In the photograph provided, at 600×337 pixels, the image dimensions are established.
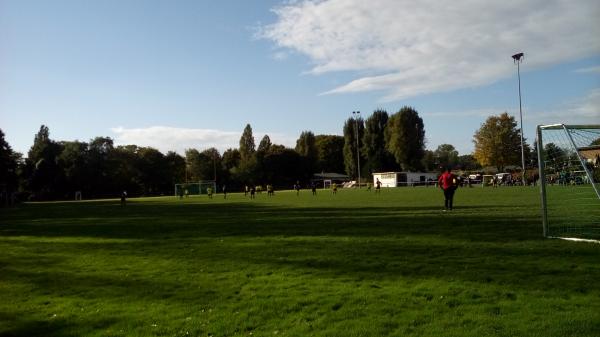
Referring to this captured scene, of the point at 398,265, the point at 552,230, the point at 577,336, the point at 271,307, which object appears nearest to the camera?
the point at 577,336

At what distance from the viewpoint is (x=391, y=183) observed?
92375 millimetres

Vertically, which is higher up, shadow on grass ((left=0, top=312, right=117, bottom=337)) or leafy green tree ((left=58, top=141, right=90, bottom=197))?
leafy green tree ((left=58, top=141, right=90, bottom=197))

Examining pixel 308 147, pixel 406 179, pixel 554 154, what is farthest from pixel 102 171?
pixel 554 154

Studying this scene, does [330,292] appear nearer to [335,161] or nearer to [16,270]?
[16,270]

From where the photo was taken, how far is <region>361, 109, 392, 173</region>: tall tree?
378ft

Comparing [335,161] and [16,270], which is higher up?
[335,161]

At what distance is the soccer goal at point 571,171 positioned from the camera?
42.1ft

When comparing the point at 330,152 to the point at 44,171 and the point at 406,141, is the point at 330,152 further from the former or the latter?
the point at 44,171

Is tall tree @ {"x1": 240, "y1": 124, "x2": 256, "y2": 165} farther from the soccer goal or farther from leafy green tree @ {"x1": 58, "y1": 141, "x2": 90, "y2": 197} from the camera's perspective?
the soccer goal

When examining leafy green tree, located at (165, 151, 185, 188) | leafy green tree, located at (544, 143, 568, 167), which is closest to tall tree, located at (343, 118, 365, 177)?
leafy green tree, located at (165, 151, 185, 188)

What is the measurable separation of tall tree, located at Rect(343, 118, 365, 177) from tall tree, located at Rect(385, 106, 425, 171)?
11138 mm

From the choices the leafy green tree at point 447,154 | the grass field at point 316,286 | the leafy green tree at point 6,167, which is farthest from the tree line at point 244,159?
the grass field at point 316,286

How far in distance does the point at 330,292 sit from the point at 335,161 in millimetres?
132499

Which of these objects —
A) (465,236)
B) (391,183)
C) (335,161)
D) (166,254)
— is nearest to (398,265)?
(465,236)
